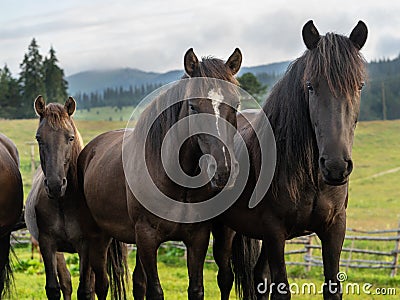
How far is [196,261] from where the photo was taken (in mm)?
4957

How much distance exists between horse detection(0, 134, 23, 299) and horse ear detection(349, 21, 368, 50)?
3.98m

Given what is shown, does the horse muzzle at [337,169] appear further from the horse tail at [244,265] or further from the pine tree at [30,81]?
the pine tree at [30,81]

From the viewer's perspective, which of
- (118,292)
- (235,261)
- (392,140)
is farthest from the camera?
(392,140)

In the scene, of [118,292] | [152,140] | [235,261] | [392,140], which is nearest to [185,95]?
[152,140]

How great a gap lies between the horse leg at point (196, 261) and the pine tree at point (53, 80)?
44.5 meters

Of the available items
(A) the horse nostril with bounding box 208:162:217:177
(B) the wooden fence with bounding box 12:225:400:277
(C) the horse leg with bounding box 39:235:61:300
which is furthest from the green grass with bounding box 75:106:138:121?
(A) the horse nostril with bounding box 208:162:217:177

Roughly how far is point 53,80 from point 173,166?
45.7 meters

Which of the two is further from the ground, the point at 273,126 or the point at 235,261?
the point at 273,126

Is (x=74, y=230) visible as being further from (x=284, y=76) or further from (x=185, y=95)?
(x=284, y=76)

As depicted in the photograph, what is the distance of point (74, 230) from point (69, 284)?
4.75ft

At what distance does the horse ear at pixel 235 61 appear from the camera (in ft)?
15.8

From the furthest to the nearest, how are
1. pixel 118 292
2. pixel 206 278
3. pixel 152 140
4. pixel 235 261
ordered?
pixel 206 278 < pixel 118 292 < pixel 235 261 < pixel 152 140

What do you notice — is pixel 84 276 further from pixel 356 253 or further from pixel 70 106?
pixel 356 253

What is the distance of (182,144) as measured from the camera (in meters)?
4.85
